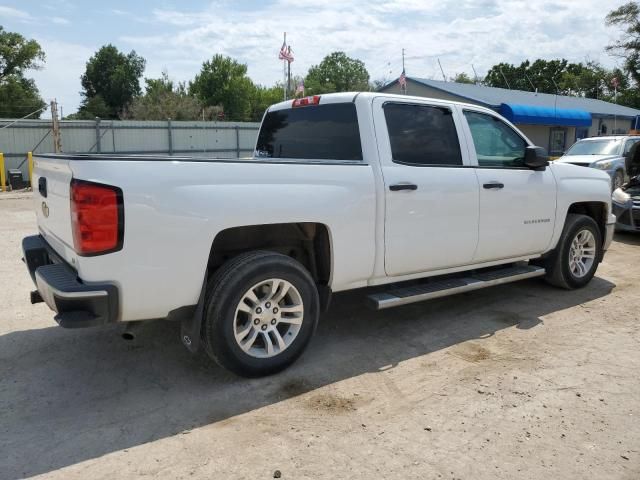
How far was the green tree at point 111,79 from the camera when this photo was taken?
223 feet

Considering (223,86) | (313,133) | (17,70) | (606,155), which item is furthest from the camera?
(223,86)

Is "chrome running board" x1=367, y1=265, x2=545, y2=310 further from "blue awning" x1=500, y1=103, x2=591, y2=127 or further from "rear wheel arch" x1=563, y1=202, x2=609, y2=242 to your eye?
"blue awning" x1=500, y1=103, x2=591, y2=127

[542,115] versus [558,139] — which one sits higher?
[542,115]

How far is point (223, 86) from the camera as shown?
214 feet

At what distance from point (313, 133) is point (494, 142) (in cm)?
178

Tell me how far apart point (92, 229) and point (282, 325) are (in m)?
1.52

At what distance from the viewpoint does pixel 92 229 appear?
9.70 feet

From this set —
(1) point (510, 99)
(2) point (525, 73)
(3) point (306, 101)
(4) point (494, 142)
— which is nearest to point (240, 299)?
(3) point (306, 101)

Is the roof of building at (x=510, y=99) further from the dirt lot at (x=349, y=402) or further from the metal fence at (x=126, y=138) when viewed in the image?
the dirt lot at (x=349, y=402)

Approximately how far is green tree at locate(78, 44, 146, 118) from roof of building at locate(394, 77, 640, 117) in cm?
4915

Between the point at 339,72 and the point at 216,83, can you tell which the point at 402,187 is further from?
the point at 339,72

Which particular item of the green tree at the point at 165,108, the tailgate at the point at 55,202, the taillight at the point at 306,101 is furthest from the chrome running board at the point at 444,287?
the green tree at the point at 165,108

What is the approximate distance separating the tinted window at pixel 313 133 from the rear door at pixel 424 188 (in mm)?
238

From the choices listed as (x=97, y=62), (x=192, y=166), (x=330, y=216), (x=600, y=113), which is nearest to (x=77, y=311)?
(x=192, y=166)
